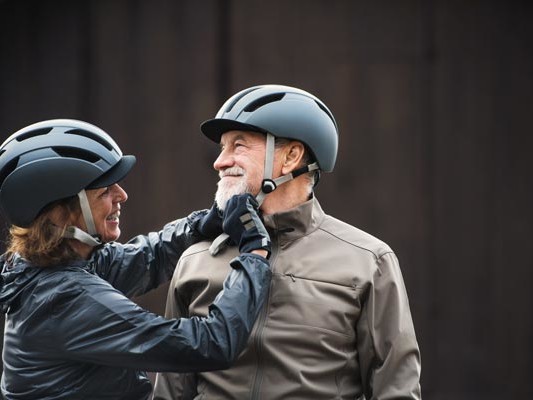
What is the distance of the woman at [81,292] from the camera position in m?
3.24

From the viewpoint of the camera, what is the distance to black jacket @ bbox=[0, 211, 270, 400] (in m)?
3.22

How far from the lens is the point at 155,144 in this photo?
6629 mm

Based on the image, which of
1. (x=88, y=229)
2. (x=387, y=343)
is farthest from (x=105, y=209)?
(x=387, y=343)

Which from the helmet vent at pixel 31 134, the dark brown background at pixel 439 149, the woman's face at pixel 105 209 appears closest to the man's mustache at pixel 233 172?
the woman's face at pixel 105 209

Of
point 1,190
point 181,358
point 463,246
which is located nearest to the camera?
point 181,358

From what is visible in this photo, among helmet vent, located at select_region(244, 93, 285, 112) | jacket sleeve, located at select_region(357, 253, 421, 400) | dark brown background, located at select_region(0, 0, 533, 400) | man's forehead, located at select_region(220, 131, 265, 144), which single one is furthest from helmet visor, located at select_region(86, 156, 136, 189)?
dark brown background, located at select_region(0, 0, 533, 400)

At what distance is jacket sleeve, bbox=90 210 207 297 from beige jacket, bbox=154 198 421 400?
22.7 inches

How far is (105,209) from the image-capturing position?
3.57 meters

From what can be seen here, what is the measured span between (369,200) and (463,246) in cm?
63

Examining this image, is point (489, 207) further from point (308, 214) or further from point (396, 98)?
point (308, 214)

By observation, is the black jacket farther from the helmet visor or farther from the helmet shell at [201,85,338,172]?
the helmet shell at [201,85,338,172]

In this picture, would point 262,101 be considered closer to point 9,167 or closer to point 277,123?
point 277,123

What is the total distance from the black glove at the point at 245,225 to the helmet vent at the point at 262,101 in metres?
0.28

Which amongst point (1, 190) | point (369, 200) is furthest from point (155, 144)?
point (1, 190)
